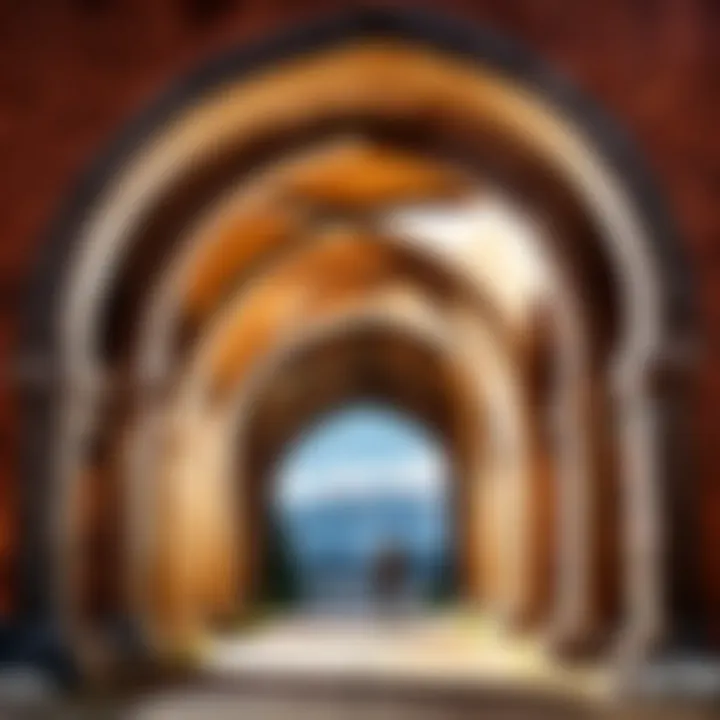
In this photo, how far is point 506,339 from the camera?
19.4 meters

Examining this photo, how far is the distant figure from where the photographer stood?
28469 mm

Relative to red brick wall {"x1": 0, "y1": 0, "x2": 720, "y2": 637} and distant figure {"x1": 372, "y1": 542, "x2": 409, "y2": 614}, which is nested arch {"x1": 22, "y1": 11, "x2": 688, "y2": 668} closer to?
red brick wall {"x1": 0, "y1": 0, "x2": 720, "y2": 637}

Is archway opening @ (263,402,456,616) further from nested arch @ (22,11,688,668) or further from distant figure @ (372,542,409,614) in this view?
nested arch @ (22,11,688,668)

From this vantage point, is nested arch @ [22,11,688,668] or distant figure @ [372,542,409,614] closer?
nested arch @ [22,11,688,668]

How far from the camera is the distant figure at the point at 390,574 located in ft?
93.4

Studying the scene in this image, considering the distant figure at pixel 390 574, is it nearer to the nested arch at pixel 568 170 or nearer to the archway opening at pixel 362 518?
the archway opening at pixel 362 518

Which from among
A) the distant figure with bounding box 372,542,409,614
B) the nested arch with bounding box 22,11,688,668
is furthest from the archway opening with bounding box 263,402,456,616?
the nested arch with bounding box 22,11,688,668

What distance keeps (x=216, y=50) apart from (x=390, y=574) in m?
17.9

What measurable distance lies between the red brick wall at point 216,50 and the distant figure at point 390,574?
688 inches

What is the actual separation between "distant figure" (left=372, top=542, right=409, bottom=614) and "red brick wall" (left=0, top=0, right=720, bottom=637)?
17.5 metres

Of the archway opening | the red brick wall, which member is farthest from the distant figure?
the red brick wall

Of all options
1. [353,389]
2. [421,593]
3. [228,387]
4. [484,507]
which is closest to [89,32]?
[228,387]

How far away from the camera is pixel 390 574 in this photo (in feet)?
93.5

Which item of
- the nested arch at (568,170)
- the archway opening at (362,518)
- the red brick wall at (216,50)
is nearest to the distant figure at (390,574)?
the archway opening at (362,518)
